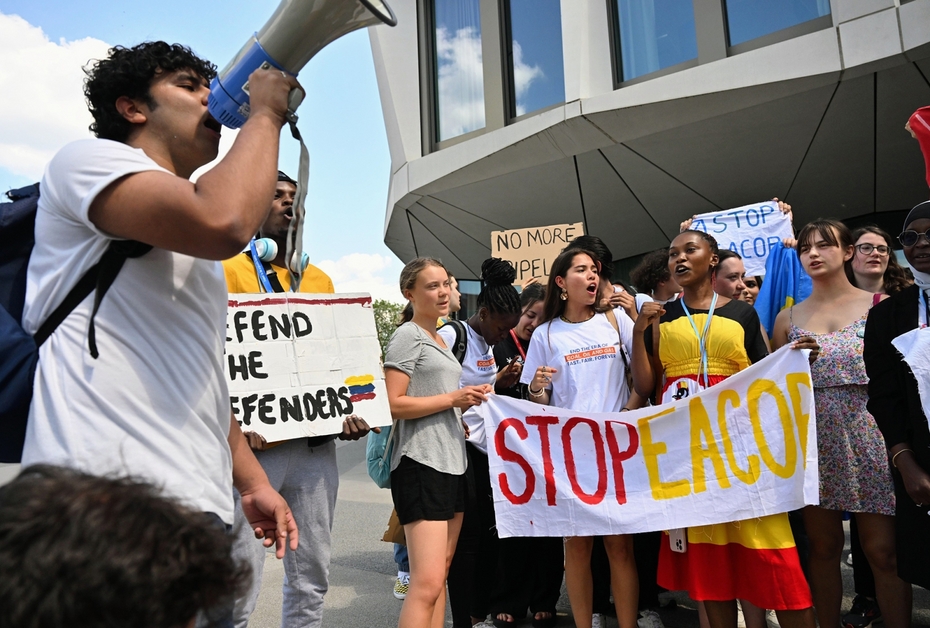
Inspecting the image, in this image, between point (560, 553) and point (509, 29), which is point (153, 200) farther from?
point (509, 29)

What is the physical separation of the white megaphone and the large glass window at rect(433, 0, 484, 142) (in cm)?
1203

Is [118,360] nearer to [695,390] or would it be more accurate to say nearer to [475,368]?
[695,390]

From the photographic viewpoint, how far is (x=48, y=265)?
1.46 m

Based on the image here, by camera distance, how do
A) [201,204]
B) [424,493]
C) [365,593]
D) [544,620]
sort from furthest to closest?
[365,593] < [544,620] < [424,493] < [201,204]

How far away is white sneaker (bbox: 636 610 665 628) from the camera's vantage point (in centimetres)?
430

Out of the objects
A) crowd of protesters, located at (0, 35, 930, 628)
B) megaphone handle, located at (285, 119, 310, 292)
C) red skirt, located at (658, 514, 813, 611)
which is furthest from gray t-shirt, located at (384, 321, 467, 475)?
megaphone handle, located at (285, 119, 310, 292)

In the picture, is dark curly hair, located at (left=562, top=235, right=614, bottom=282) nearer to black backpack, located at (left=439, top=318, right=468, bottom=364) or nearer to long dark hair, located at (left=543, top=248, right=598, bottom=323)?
long dark hair, located at (left=543, top=248, right=598, bottom=323)

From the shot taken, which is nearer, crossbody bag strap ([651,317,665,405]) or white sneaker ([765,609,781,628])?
crossbody bag strap ([651,317,665,405])

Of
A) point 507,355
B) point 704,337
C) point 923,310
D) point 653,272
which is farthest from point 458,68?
point 923,310

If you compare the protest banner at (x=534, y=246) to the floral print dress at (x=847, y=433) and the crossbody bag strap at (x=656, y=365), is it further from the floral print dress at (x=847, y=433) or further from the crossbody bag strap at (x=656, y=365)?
the floral print dress at (x=847, y=433)

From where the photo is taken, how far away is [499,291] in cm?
521

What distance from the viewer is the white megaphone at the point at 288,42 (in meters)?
1.54

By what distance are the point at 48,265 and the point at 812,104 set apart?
1015 centimetres

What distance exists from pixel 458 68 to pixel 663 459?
37.5 ft
